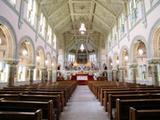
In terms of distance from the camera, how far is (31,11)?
14805 mm

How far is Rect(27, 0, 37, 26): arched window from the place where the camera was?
46.6ft

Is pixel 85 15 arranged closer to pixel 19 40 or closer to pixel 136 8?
pixel 136 8

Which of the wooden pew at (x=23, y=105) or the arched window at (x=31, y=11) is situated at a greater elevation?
the arched window at (x=31, y=11)

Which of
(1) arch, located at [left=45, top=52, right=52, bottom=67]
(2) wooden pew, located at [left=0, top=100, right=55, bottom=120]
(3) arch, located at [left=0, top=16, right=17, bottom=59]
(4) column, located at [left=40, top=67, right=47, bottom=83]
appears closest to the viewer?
(2) wooden pew, located at [left=0, top=100, right=55, bottom=120]

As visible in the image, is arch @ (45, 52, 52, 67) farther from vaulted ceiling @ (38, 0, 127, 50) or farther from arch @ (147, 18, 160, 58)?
arch @ (147, 18, 160, 58)

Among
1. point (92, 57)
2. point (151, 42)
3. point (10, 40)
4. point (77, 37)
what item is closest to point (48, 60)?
point (10, 40)

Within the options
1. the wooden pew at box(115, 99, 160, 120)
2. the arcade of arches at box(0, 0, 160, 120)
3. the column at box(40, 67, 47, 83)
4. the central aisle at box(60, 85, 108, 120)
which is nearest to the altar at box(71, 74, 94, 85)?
the arcade of arches at box(0, 0, 160, 120)

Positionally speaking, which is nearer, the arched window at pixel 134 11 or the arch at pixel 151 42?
the arch at pixel 151 42

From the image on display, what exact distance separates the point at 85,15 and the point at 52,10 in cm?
636

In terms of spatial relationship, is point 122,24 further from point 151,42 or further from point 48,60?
point 48,60

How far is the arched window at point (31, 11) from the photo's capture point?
14211 mm

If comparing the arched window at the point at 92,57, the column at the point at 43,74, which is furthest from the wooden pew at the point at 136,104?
the arched window at the point at 92,57

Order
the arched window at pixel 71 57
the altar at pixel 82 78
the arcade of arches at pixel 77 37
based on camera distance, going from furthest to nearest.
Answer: the arched window at pixel 71 57 → the altar at pixel 82 78 → the arcade of arches at pixel 77 37

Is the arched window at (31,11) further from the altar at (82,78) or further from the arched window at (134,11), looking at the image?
the altar at (82,78)
